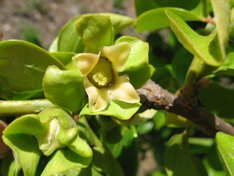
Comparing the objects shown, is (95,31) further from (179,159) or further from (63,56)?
(179,159)

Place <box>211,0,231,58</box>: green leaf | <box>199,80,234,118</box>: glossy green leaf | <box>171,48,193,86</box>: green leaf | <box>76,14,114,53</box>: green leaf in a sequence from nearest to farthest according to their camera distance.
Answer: <box>211,0,231,58</box>: green leaf
<box>76,14,114,53</box>: green leaf
<box>199,80,234,118</box>: glossy green leaf
<box>171,48,193,86</box>: green leaf

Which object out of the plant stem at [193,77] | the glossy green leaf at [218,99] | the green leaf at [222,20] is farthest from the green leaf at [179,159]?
the green leaf at [222,20]

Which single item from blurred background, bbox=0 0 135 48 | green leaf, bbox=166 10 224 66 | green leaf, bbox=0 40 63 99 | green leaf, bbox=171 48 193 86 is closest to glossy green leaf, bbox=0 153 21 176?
green leaf, bbox=0 40 63 99

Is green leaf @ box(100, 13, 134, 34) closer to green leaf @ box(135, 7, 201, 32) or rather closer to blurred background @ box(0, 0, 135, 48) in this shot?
green leaf @ box(135, 7, 201, 32)

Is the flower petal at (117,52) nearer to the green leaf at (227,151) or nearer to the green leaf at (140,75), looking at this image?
the green leaf at (140,75)

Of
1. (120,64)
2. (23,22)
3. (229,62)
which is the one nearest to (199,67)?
(229,62)

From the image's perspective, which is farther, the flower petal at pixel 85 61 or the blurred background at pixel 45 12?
the blurred background at pixel 45 12
